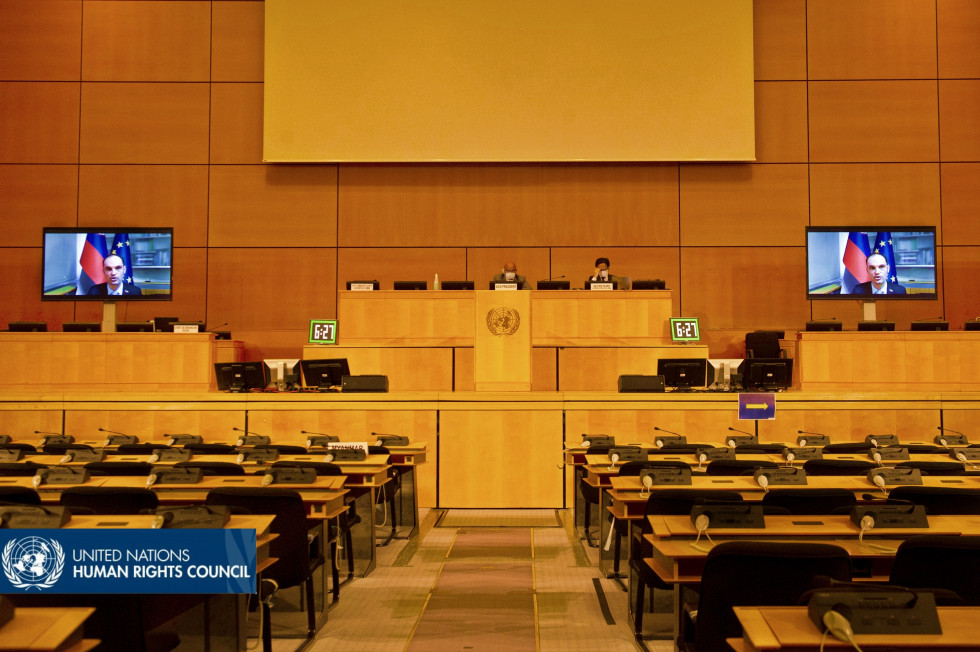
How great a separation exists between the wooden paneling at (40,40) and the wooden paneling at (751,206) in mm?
8967

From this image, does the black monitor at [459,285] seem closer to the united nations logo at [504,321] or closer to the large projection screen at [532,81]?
the united nations logo at [504,321]

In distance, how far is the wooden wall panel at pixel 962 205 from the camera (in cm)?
1180

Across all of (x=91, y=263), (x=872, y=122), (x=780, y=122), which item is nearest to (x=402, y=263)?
(x=91, y=263)

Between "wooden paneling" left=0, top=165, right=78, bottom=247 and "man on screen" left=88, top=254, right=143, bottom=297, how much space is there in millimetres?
1415

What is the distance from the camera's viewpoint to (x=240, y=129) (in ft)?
39.5

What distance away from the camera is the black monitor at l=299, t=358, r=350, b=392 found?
886cm

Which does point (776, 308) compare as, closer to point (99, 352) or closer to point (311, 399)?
point (311, 399)

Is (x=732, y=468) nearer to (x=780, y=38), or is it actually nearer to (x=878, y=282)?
(x=878, y=282)

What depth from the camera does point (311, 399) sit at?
837 cm

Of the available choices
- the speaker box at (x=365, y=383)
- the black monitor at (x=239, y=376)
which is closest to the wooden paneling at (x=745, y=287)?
the speaker box at (x=365, y=383)

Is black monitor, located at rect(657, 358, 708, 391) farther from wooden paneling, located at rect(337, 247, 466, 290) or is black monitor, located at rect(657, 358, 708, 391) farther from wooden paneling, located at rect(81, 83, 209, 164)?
wooden paneling, located at rect(81, 83, 209, 164)

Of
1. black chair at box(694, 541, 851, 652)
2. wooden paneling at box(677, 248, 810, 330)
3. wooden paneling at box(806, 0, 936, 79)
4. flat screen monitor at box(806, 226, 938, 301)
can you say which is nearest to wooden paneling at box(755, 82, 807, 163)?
wooden paneling at box(806, 0, 936, 79)

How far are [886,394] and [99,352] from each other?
→ 8307 millimetres

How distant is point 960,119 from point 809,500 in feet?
34.1
